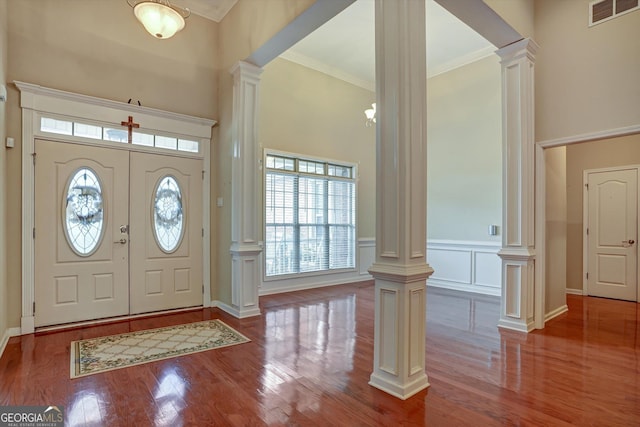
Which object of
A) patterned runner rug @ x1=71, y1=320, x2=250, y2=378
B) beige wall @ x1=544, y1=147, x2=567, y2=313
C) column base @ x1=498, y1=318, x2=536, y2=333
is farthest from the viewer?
beige wall @ x1=544, y1=147, x2=567, y2=313

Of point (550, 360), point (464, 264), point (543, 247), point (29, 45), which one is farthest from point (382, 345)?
point (29, 45)

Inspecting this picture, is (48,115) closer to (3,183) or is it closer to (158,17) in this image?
(3,183)

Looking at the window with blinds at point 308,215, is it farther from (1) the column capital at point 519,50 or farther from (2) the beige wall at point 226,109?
(1) the column capital at point 519,50

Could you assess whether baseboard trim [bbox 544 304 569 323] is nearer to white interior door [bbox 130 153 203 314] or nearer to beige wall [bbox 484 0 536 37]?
beige wall [bbox 484 0 536 37]

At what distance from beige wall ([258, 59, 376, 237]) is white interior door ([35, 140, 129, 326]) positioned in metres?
2.34

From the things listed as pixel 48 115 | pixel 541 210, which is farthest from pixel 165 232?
pixel 541 210

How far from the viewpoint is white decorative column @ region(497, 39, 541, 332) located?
4.05 m

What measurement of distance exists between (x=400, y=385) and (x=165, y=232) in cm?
362

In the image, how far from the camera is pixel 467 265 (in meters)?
6.26

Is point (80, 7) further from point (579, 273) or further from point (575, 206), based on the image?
point (579, 273)

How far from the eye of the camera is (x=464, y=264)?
20.7 feet

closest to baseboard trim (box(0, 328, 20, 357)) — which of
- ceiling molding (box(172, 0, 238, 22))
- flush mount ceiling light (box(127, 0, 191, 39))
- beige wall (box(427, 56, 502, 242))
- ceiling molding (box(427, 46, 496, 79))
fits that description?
flush mount ceiling light (box(127, 0, 191, 39))

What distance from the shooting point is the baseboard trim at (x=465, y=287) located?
232 inches

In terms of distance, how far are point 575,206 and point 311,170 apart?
15.9ft
